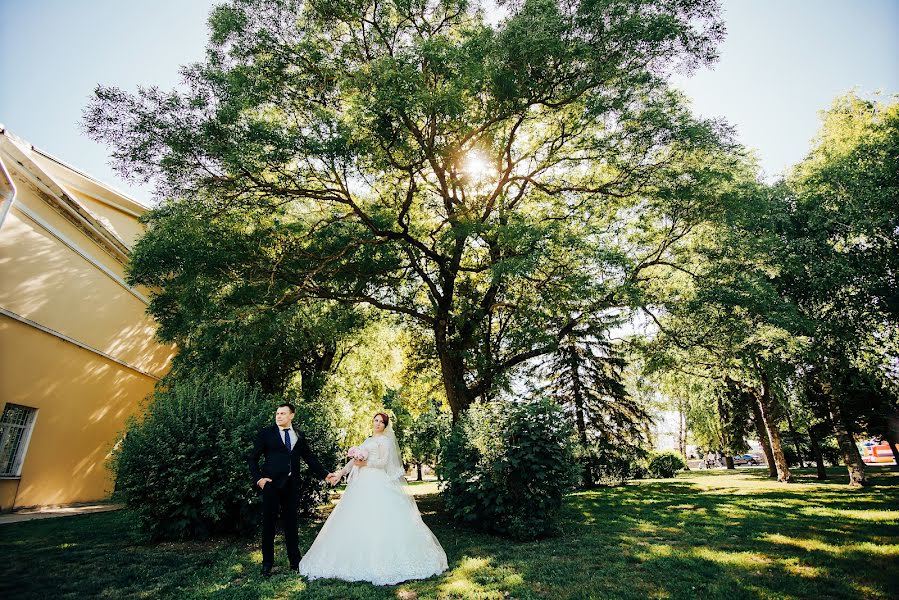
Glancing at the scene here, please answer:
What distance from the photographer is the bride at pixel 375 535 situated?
5449mm

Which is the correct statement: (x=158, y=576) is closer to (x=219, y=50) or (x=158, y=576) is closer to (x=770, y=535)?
(x=770, y=535)

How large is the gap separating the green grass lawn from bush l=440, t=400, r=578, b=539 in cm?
44

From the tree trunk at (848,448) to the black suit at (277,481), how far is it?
19.6 metres

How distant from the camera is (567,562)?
6094mm

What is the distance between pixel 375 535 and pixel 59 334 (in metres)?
14.2

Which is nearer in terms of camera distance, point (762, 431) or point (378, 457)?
point (378, 457)

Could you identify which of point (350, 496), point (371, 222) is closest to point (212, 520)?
point (350, 496)

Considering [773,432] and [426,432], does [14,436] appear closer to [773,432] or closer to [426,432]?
[426,432]

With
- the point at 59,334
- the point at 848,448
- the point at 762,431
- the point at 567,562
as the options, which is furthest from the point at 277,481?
the point at 762,431

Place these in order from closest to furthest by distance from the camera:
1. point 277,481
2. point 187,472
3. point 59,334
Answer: point 277,481, point 187,472, point 59,334

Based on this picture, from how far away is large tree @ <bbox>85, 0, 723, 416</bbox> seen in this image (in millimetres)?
9414

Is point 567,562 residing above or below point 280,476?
below

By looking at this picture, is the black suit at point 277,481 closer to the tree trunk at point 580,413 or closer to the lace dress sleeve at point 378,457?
the lace dress sleeve at point 378,457

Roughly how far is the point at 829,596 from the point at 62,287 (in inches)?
775
